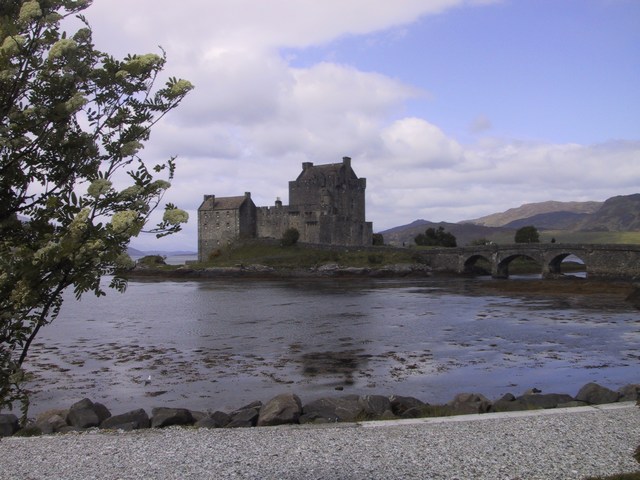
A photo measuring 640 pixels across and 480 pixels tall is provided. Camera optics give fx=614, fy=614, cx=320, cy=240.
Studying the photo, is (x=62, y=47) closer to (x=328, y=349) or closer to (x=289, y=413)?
(x=289, y=413)

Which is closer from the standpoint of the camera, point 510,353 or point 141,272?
point 510,353

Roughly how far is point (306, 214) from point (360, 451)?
63.5m

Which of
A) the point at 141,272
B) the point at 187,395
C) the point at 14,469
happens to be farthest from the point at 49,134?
the point at 141,272

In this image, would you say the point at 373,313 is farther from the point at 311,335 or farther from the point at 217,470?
the point at 217,470

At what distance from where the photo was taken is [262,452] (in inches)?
314

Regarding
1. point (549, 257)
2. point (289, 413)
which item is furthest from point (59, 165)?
point (549, 257)

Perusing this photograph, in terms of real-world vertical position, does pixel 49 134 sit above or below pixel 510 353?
above

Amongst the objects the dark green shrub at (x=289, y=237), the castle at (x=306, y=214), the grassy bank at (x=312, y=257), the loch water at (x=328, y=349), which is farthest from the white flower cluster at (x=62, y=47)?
the castle at (x=306, y=214)

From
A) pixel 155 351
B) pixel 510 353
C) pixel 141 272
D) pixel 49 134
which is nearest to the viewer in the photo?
pixel 49 134

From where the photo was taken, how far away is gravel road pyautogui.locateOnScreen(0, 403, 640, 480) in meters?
7.07

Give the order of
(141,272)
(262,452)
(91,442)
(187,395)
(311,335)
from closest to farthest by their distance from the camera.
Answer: (262,452) → (91,442) → (187,395) → (311,335) → (141,272)

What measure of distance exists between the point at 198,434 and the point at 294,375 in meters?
8.07

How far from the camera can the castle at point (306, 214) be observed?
2783 inches

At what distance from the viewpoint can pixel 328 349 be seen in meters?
21.8
